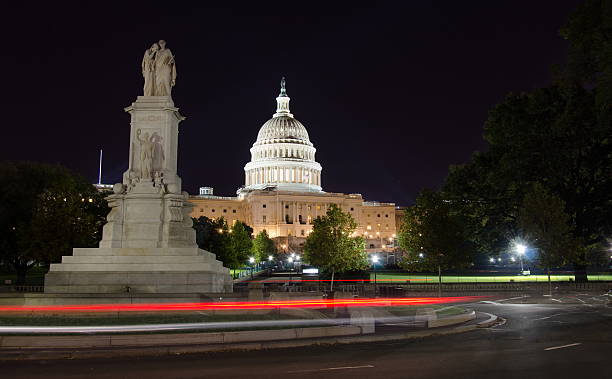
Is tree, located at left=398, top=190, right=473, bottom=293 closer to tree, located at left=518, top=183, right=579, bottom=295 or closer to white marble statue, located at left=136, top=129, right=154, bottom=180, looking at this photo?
tree, located at left=518, top=183, right=579, bottom=295

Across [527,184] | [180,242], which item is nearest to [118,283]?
[180,242]

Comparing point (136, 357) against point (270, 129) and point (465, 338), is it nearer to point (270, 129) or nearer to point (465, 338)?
point (465, 338)

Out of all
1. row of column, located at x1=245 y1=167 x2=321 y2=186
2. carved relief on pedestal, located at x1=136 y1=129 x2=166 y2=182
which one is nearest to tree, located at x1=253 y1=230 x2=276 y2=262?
row of column, located at x1=245 y1=167 x2=321 y2=186

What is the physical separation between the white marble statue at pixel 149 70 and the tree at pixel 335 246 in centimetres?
2157

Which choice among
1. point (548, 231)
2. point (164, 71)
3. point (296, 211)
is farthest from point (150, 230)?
point (296, 211)

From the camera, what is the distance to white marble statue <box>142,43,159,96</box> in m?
27.6

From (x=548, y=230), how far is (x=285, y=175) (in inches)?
5264

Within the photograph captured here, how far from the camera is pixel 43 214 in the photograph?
40.1 meters

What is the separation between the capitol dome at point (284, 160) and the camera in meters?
169

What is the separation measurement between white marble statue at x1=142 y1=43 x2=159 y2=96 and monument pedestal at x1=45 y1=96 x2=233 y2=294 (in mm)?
514

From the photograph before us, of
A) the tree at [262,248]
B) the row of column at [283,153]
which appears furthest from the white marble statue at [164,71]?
the row of column at [283,153]

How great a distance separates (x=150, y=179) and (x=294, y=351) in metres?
14.5

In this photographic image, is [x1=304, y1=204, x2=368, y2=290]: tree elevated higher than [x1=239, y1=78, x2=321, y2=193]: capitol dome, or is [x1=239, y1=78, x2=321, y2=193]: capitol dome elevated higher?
[x1=239, y1=78, x2=321, y2=193]: capitol dome

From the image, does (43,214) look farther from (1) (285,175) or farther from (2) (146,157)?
(1) (285,175)
